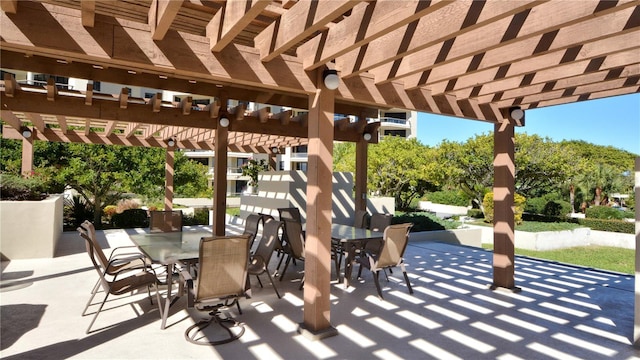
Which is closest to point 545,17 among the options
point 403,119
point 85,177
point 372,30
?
point 372,30

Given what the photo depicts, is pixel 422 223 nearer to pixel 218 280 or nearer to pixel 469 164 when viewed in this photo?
pixel 218 280

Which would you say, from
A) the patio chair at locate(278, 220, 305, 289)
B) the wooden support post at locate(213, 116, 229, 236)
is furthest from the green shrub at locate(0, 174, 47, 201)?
the patio chair at locate(278, 220, 305, 289)

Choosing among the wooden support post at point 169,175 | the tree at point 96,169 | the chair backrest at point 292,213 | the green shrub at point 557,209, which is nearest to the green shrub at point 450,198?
the green shrub at point 557,209

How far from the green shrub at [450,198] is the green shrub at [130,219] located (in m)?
20.6

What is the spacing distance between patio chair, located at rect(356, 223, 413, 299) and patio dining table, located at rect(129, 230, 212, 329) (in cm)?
219

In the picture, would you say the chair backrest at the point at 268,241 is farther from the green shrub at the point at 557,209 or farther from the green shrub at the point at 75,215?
the green shrub at the point at 557,209

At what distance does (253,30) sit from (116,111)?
3.84 m

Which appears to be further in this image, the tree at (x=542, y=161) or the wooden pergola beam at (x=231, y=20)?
the tree at (x=542, y=161)

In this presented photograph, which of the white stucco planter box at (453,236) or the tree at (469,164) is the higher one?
the tree at (469,164)

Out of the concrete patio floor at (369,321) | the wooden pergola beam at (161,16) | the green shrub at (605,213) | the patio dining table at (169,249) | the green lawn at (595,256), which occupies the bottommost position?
the green lawn at (595,256)

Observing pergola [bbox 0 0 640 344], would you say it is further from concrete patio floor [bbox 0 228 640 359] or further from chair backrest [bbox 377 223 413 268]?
chair backrest [bbox 377 223 413 268]

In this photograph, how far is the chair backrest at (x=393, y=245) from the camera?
4824mm

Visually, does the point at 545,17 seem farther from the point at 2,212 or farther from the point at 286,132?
the point at 2,212

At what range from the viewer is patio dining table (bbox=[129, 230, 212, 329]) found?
3.86 m
